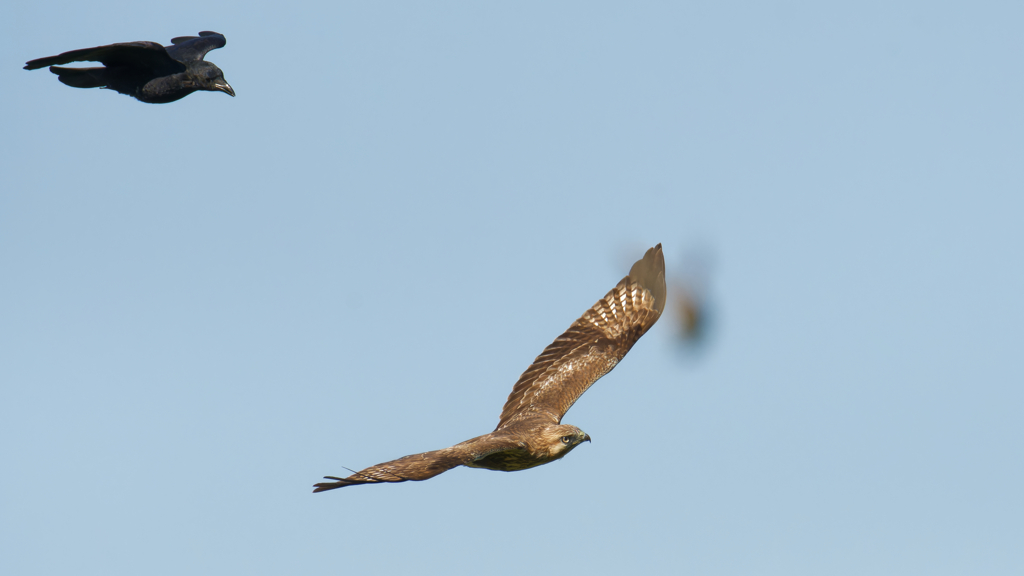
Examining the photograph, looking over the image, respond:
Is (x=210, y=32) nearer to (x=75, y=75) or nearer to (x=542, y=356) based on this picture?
(x=75, y=75)

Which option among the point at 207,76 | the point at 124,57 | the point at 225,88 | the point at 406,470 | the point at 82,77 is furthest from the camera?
the point at 82,77

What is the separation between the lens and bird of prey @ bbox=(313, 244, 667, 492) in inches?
589

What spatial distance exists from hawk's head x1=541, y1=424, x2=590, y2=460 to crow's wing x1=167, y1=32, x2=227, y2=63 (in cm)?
665

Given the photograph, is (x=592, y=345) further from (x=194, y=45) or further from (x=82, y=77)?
(x=82, y=77)

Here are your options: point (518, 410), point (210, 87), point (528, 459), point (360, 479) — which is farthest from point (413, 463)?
point (210, 87)

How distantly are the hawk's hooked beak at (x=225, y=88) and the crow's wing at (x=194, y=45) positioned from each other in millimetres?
486

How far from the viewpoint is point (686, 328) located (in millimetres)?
22625

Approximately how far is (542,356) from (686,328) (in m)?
5.43

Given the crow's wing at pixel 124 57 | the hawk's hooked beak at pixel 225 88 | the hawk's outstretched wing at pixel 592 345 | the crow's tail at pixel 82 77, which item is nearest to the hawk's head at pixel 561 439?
the hawk's outstretched wing at pixel 592 345

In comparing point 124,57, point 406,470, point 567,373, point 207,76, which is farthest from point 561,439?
point 124,57

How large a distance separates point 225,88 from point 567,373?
637cm

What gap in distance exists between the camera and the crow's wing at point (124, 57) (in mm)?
14055

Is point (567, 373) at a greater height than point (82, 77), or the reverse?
point (82, 77)

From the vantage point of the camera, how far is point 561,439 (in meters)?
15.2
